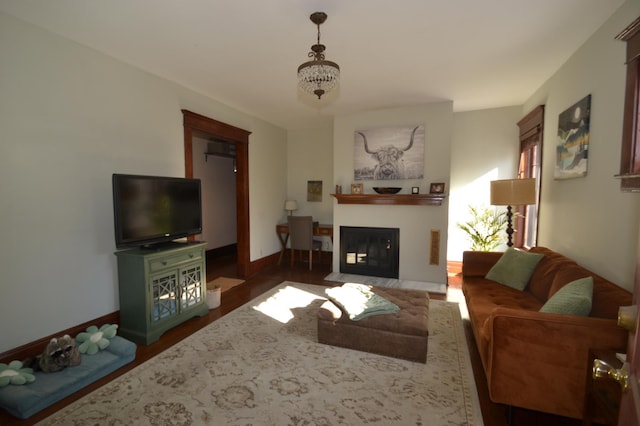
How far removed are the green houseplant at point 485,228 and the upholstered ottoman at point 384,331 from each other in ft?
7.27

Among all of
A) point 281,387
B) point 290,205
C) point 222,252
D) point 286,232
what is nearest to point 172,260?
point 281,387

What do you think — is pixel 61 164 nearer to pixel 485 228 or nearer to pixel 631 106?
pixel 631 106

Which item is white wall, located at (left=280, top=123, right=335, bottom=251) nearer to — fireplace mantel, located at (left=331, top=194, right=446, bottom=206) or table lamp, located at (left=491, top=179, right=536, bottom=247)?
fireplace mantel, located at (left=331, top=194, right=446, bottom=206)

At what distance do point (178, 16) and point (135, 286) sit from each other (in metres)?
2.33

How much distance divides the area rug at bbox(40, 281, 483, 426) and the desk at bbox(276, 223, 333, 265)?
2.60 meters

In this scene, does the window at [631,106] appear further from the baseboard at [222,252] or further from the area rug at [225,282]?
the baseboard at [222,252]

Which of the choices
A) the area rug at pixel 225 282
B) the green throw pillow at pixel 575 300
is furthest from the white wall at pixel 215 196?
the green throw pillow at pixel 575 300

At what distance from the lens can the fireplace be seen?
15.4ft

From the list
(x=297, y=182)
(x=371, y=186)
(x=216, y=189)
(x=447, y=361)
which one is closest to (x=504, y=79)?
(x=371, y=186)

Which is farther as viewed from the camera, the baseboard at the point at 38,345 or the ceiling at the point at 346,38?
the baseboard at the point at 38,345

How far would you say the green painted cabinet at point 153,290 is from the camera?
2664mm

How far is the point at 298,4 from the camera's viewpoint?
2080mm

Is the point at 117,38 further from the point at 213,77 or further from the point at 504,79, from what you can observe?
the point at 504,79

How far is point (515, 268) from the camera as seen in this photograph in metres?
2.97
